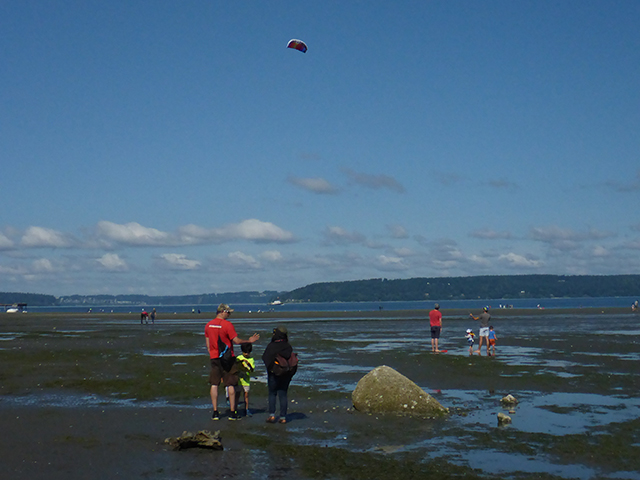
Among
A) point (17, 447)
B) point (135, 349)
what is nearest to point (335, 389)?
point (17, 447)

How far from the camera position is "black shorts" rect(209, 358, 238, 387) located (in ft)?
47.3

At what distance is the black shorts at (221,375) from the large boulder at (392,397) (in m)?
3.14

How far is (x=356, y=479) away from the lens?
9.70 metres

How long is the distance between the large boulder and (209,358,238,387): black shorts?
10.3 ft

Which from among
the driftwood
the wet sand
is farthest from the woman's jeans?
the driftwood

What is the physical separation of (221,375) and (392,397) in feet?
13.5

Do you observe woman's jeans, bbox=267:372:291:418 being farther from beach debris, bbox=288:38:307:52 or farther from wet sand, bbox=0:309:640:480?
beach debris, bbox=288:38:307:52

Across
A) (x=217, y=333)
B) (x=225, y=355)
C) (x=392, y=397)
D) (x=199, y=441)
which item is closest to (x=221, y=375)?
(x=225, y=355)

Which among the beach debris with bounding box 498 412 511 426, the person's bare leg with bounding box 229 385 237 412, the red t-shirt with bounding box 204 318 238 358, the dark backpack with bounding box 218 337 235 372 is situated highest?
the red t-shirt with bounding box 204 318 238 358

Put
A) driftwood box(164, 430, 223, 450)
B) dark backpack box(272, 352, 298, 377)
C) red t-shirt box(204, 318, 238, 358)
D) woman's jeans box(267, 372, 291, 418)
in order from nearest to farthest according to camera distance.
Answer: driftwood box(164, 430, 223, 450), dark backpack box(272, 352, 298, 377), woman's jeans box(267, 372, 291, 418), red t-shirt box(204, 318, 238, 358)

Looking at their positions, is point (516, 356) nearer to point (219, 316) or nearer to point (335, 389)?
point (335, 389)

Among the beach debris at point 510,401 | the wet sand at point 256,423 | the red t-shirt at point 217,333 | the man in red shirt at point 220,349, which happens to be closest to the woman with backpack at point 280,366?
the wet sand at point 256,423

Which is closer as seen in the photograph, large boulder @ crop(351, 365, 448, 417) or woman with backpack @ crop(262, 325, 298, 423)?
woman with backpack @ crop(262, 325, 298, 423)

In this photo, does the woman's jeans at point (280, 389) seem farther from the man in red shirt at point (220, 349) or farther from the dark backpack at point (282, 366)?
the man in red shirt at point (220, 349)
